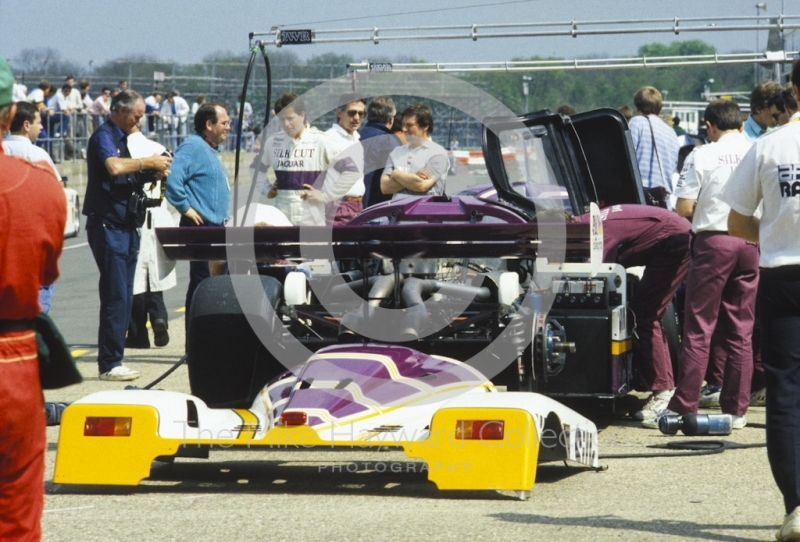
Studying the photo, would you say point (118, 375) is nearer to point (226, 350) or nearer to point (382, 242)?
point (226, 350)

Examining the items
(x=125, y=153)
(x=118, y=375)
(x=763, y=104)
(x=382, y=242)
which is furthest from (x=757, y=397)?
(x=125, y=153)

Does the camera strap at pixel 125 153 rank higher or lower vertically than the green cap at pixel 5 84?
lower

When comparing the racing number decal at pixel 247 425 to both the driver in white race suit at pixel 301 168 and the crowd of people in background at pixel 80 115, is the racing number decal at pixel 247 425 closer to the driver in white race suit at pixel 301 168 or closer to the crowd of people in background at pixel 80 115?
the driver in white race suit at pixel 301 168

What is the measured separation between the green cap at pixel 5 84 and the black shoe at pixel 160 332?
8.13m

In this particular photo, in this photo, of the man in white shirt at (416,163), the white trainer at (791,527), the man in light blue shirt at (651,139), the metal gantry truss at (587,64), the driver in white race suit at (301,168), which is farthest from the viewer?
the metal gantry truss at (587,64)

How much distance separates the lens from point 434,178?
10.6 m

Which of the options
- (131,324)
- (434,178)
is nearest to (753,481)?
(434,178)

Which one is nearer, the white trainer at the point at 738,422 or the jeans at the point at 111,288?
the white trainer at the point at 738,422

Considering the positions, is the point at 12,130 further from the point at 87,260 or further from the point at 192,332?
the point at 87,260

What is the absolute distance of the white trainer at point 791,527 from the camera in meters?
4.78

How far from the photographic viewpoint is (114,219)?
387 inches

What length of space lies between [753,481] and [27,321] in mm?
3906

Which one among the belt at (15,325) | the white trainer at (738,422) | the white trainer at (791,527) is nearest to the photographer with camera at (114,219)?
the white trainer at (738,422)

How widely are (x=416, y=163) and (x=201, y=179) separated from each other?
180 cm
